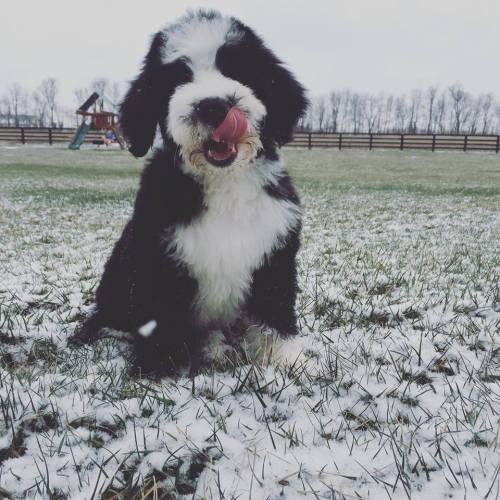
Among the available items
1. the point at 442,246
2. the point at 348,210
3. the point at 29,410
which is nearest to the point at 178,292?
the point at 29,410

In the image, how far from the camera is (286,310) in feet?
8.07

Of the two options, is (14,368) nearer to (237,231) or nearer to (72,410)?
(72,410)

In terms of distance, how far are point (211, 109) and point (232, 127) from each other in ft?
0.42

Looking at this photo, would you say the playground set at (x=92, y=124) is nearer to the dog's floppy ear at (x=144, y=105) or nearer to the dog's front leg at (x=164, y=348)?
the dog's floppy ear at (x=144, y=105)

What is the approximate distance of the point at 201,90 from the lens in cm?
214

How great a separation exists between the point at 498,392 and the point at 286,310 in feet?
3.43

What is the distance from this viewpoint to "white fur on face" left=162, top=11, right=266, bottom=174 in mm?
2117

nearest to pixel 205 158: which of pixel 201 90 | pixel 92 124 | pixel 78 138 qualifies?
pixel 201 90

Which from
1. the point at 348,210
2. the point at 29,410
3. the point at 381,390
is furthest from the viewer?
the point at 348,210

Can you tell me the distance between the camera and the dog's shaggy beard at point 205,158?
2.16m

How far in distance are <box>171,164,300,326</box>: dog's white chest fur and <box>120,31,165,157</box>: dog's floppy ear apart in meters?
0.52

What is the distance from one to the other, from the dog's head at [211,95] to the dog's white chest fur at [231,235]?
141 millimetres

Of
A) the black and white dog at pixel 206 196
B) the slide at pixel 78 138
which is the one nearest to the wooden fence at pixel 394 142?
the slide at pixel 78 138

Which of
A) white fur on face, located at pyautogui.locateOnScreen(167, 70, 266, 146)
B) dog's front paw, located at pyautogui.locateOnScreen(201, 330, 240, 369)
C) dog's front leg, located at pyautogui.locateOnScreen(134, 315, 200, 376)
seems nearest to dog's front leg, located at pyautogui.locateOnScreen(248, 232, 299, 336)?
dog's front paw, located at pyautogui.locateOnScreen(201, 330, 240, 369)
